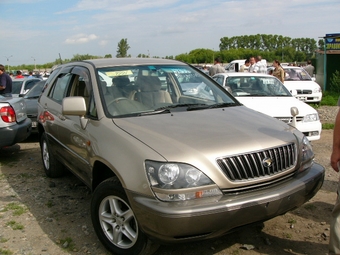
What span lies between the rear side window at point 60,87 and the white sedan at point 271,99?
3376 millimetres

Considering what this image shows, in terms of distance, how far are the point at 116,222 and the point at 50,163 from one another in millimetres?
2641

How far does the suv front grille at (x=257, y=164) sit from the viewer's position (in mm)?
2855

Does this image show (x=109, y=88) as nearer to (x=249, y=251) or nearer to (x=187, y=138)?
(x=187, y=138)

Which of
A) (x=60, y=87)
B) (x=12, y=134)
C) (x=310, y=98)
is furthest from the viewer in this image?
(x=310, y=98)

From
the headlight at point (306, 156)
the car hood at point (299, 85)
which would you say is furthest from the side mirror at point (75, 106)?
the car hood at point (299, 85)

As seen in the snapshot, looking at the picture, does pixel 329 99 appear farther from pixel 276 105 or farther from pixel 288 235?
pixel 288 235

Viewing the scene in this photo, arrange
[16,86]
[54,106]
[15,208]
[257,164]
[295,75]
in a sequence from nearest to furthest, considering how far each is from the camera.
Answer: [257,164] < [15,208] < [54,106] < [16,86] < [295,75]

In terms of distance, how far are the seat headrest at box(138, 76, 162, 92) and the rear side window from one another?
116cm

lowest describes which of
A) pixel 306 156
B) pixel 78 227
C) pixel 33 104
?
pixel 78 227

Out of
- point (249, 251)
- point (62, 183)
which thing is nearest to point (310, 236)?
point (249, 251)

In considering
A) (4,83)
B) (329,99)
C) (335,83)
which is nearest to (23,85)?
(4,83)

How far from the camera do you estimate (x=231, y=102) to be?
4305mm

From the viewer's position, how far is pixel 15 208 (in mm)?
4555

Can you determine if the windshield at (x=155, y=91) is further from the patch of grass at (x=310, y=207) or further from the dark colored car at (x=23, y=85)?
the dark colored car at (x=23, y=85)
